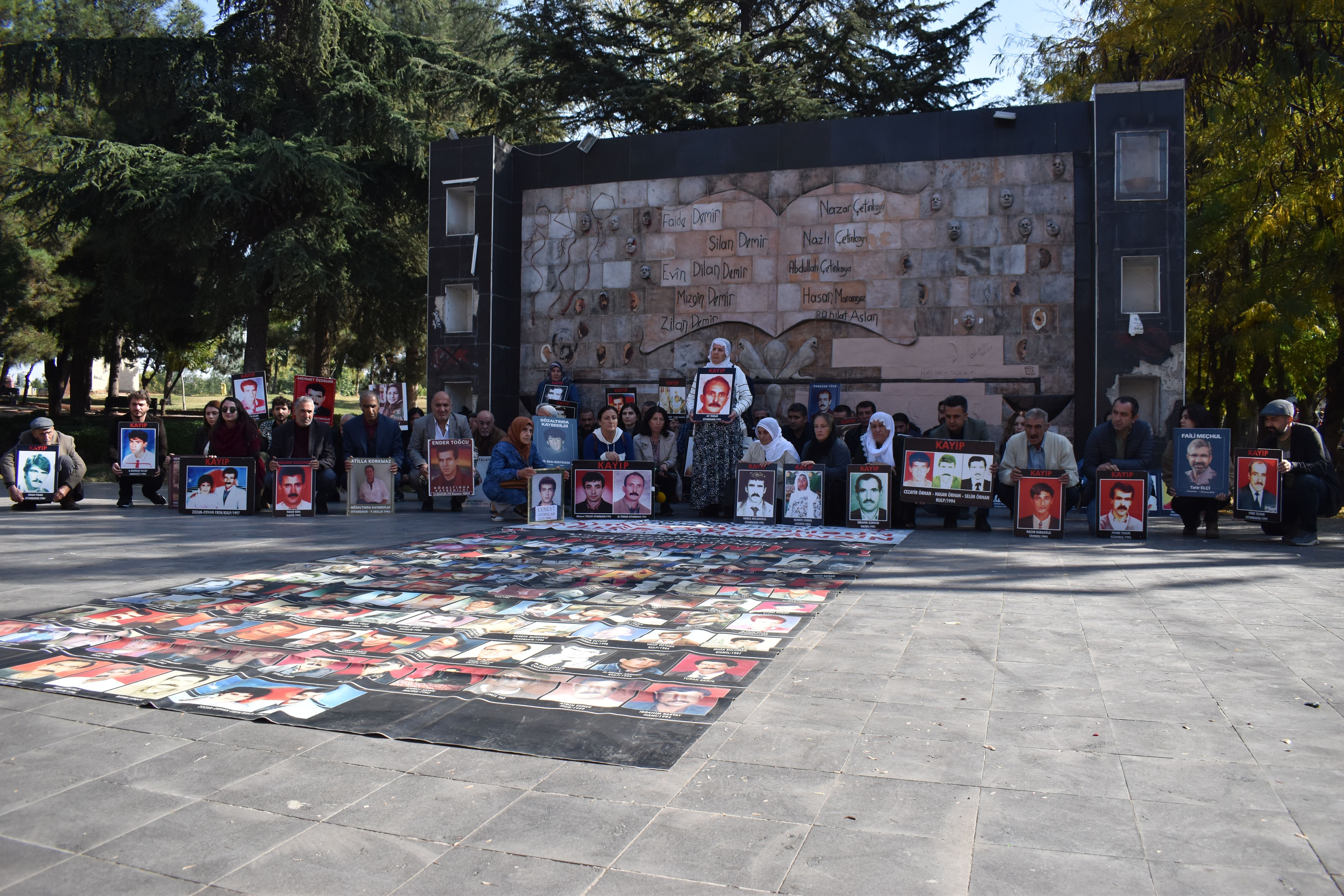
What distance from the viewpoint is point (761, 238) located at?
16625mm

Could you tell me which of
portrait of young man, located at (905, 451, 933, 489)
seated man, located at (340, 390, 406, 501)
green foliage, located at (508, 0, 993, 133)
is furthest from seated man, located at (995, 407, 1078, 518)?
green foliage, located at (508, 0, 993, 133)

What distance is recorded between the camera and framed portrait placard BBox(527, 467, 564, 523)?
11086 millimetres

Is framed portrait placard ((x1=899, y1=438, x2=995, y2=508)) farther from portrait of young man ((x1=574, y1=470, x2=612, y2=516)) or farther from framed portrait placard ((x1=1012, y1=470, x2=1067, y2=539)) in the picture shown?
portrait of young man ((x1=574, y1=470, x2=612, y2=516))

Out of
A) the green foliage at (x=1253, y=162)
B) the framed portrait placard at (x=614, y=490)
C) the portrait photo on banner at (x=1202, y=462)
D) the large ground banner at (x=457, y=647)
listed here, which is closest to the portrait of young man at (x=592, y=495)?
the framed portrait placard at (x=614, y=490)

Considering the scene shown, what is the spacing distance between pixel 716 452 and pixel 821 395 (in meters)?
4.36

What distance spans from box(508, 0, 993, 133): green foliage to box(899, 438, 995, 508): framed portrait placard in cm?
1441

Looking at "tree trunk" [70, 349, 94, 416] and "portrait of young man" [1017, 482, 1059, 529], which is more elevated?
"tree trunk" [70, 349, 94, 416]

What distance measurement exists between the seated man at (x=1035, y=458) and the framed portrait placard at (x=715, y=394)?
326 centimetres

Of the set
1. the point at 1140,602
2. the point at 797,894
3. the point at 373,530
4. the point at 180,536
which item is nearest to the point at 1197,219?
the point at 1140,602

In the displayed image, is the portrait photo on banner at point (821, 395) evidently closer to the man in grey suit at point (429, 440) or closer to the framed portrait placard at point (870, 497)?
the framed portrait placard at point (870, 497)

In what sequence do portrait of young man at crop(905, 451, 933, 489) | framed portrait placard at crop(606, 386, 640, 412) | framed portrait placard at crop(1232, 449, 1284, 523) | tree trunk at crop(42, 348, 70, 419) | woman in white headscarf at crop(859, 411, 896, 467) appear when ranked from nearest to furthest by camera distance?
framed portrait placard at crop(1232, 449, 1284, 523)
portrait of young man at crop(905, 451, 933, 489)
woman in white headscarf at crop(859, 411, 896, 467)
framed portrait placard at crop(606, 386, 640, 412)
tree trunk at crop(42, 348, 70, 419)

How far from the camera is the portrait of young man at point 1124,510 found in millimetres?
10062

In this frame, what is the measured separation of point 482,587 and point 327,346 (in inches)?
934

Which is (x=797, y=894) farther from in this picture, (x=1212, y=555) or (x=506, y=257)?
(x=506, y=257)
